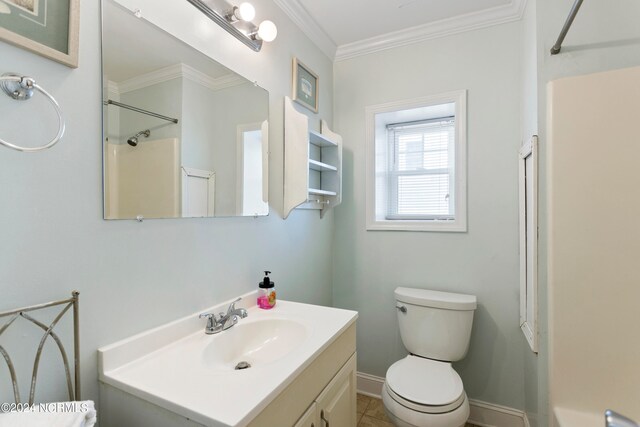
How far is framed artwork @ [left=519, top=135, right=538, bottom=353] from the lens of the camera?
1.34 meters

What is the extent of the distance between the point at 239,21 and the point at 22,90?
888 millimetres

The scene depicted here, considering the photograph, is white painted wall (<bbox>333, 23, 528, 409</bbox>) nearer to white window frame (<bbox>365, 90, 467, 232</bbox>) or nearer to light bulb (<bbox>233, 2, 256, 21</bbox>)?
white window frame (<bbox>365, 90, 467, 232</bbox>)

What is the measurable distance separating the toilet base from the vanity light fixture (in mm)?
1798

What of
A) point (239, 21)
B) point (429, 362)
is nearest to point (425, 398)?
point (429, 362)

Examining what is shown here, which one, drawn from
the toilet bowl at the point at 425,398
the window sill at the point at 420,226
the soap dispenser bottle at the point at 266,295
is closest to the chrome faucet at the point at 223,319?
the soap dispenser bottle at the point at 266,295

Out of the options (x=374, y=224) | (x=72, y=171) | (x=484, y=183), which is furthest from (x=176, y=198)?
(x=484, y=183)

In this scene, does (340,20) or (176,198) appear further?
(340,20)

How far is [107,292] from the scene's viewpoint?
86cm

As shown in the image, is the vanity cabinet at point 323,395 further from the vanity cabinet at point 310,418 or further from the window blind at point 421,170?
the window blind at point 421,170

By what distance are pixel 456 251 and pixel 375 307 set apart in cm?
66

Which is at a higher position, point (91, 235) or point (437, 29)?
point (437, 29)

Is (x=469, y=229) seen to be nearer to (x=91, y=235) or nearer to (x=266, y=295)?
(x=266, y=295)

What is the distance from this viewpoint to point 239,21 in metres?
1.31

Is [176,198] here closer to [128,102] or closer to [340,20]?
[128,102]
